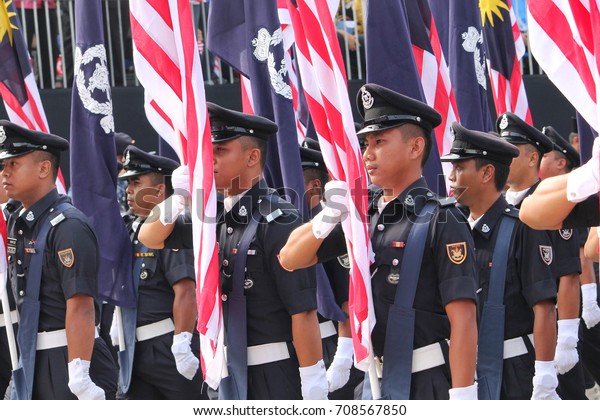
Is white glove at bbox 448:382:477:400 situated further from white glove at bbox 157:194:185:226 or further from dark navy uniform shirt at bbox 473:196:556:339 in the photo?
white glove at bbox 157:194:185:226

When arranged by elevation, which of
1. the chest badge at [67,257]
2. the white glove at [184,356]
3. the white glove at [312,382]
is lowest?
the white glove at [184,356]

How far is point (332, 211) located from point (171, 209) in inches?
41.8

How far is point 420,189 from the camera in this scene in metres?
4.54

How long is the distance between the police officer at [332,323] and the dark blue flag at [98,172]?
3.82ft

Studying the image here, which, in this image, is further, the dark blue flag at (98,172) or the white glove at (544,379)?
the dark blue flag at (98,172)

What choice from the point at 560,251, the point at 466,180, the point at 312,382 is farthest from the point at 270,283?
the point at 560,251

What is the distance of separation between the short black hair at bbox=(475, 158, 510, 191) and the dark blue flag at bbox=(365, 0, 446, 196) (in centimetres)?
62

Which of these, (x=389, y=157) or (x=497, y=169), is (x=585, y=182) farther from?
(x=497, y=169)

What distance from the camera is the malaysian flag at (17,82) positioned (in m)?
7.05

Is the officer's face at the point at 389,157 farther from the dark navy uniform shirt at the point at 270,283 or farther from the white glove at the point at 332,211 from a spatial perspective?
the dark navy uniform shirt at the point at 270,283

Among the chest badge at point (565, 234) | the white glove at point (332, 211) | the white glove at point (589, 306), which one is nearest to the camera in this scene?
the white glove at point (332, 211)

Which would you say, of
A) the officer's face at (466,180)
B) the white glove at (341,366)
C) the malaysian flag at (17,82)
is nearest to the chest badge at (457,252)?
the officer's face at (466,180)
